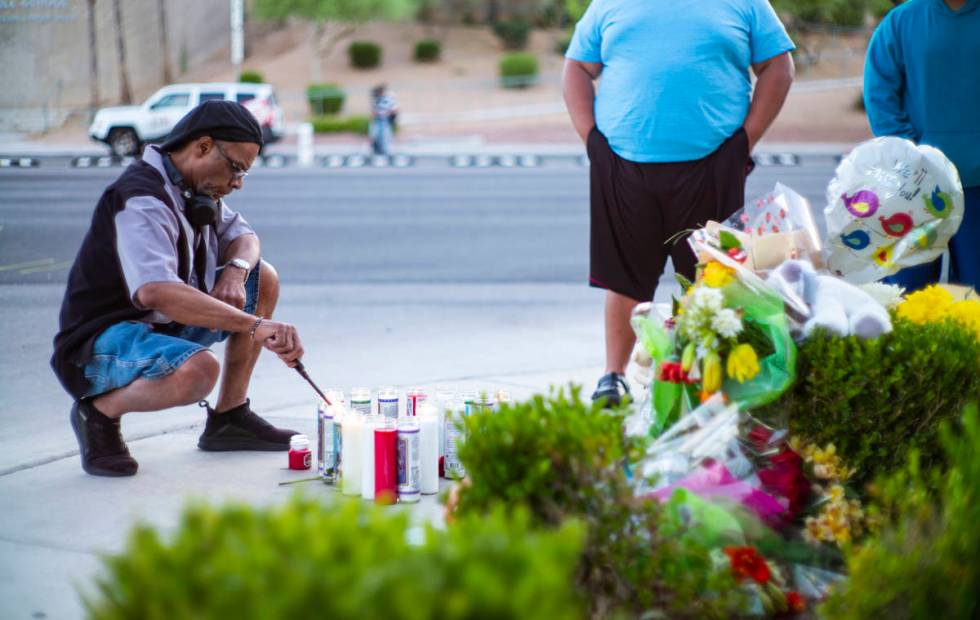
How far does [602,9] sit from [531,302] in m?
3.76

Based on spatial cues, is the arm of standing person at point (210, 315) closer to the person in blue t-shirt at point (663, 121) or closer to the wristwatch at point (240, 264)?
the wristwatch at point (240, 264)

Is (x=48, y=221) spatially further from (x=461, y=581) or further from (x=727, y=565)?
(x=461, y=581)

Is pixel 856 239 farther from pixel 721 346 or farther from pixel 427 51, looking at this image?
pixel 427 51

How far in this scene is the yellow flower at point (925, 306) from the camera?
3426mm

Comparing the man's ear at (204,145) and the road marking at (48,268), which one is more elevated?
the man's ear at (204,145)

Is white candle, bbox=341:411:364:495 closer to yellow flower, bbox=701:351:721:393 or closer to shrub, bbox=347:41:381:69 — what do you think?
yellow flower, bbox=701:351:721:393

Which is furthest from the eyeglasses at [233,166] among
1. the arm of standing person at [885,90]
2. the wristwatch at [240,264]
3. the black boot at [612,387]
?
the arm of standing person at [885,90]

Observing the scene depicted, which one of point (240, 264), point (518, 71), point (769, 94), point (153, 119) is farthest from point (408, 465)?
point (518, 71)

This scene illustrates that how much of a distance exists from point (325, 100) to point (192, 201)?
120ft

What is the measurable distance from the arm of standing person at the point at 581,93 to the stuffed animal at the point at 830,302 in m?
1.73

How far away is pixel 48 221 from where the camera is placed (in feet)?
43.1

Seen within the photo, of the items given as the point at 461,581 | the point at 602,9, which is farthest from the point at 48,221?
the point at 461,581

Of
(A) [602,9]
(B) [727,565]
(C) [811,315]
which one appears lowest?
(B) [727,565]

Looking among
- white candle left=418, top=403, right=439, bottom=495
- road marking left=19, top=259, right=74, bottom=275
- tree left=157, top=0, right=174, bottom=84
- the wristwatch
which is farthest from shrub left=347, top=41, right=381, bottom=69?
white candle left=418, top=403, right=439, bottom=495
